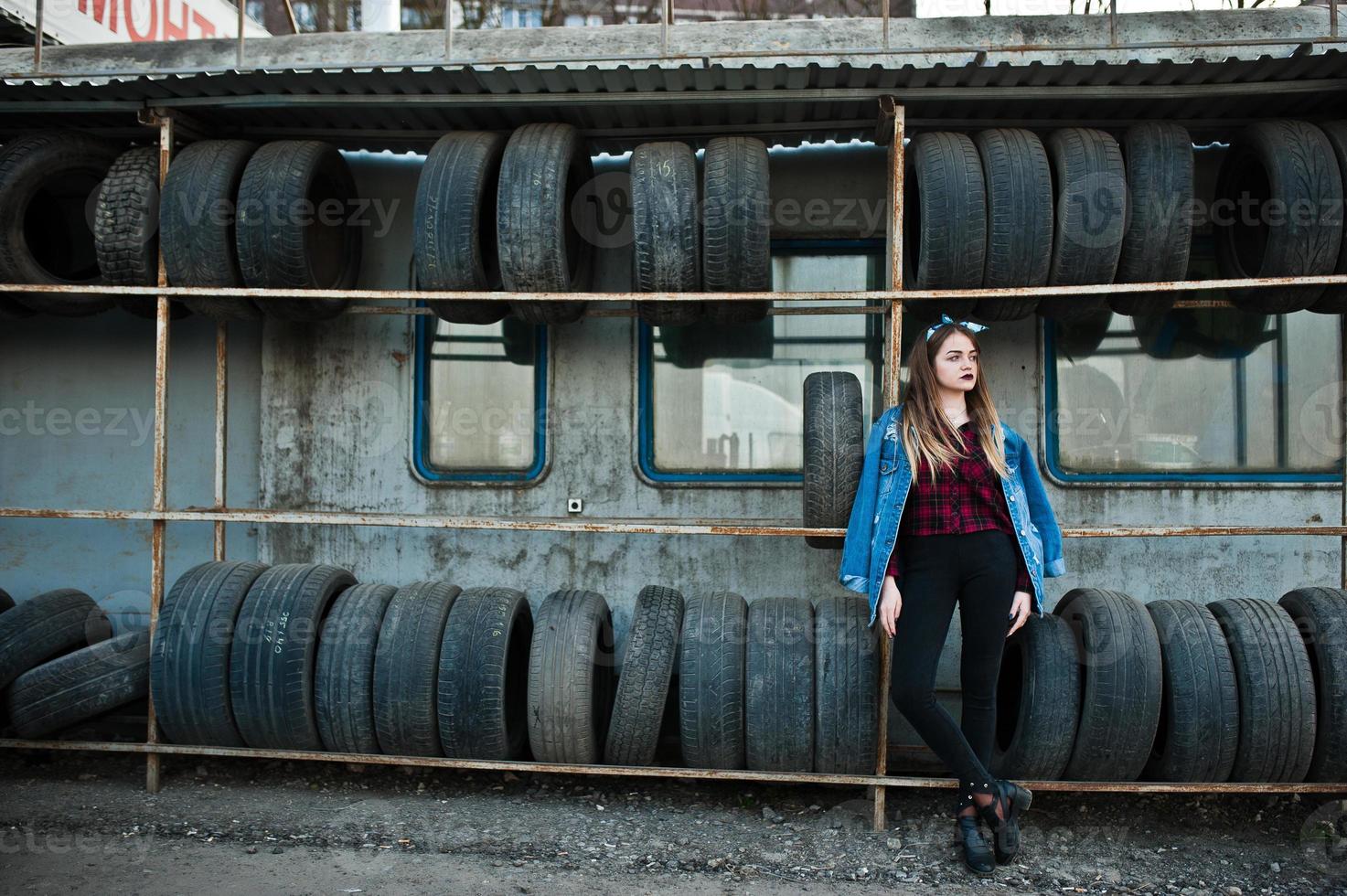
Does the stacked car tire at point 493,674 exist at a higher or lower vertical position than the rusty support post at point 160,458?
lower

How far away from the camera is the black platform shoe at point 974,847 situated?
131 inches

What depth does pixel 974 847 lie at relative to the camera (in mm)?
3342

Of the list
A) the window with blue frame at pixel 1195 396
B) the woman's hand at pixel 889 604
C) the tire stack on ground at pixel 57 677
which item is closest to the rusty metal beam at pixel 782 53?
the window with blue frame at pixel 1195 396

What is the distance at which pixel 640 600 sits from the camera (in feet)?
13.2

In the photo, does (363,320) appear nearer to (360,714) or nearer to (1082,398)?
(360,714)

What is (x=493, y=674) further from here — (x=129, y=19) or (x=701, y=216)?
(x=129, y=19)

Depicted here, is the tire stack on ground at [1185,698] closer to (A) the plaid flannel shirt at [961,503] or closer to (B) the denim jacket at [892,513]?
(B) the denim jacket at [892,513]

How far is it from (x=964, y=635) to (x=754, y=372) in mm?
1991

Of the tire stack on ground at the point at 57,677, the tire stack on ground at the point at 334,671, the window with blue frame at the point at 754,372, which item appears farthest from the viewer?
the window with blue frame at the point at 754,372

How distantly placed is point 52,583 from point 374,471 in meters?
2.02

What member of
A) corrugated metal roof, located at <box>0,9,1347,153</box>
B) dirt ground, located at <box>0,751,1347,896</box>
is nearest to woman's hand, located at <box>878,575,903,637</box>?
dirt ground, located at <box>0,751,1347,896</box>

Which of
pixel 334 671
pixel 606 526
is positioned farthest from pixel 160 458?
pixel 606 526

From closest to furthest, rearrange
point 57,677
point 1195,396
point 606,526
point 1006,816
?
point 1006,816 < point 606,526 < point 57,677 < point 1195,396

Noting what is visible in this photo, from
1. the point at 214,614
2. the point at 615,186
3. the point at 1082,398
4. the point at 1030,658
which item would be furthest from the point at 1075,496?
the point at 214,614
